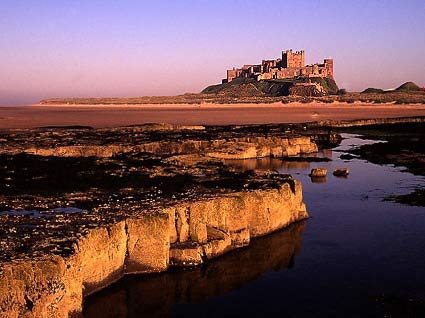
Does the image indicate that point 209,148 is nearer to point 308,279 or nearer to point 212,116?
point 308,279

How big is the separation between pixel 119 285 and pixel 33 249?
3166mm

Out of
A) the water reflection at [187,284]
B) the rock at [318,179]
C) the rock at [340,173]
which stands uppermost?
the rock at [340,173]

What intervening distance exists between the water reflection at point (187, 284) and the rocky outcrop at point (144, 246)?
1.38 ft

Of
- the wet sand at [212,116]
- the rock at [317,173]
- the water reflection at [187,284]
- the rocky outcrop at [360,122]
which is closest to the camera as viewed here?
the water reflection at [187,284]

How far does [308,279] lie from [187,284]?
14.1 feet

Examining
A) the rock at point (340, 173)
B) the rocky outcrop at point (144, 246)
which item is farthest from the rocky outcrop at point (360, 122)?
the rocky outcrop at point (144, 246)

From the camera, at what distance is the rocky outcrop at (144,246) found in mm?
13664

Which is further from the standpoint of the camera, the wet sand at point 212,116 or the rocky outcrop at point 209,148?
the wet sand at point 212,116

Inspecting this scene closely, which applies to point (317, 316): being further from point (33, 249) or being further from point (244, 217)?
point (33, 249)

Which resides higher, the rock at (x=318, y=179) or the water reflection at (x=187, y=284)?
the rock at (x=318, y=179)

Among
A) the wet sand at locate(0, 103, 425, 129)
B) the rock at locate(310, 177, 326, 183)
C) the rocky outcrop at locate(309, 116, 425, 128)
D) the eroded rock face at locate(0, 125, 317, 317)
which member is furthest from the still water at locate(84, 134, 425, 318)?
the wet sand at locate(0, 103, 425, 129)

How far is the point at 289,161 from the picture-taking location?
4669cm

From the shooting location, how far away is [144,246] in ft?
59.7

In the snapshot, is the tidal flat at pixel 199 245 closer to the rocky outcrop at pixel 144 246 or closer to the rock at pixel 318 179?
the rocky outcrop at pixel 144 246
